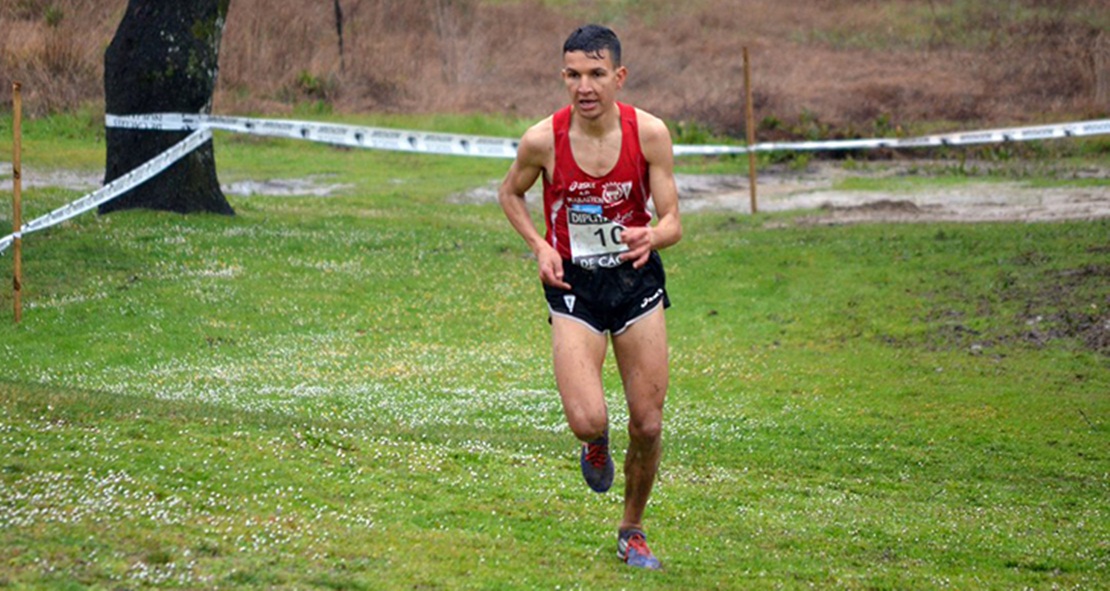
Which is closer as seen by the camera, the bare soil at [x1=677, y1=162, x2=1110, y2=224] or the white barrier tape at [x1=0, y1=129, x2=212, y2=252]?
the white barrier tape at [x1=0, y1=129, x2=212, y2=252]

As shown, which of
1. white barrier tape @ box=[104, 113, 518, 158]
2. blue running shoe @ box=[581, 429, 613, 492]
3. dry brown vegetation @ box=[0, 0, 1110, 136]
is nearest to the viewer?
blue running shoe @ box=[581, 429, 613, 492]

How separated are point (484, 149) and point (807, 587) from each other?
582 inches

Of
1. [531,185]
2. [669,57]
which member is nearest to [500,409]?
[531,185]

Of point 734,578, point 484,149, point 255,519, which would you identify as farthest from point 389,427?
point 484,149

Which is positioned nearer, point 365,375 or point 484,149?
point 365,375

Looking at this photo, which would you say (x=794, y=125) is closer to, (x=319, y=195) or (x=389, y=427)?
(x=319, y=195)

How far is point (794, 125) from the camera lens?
30719 millimetres

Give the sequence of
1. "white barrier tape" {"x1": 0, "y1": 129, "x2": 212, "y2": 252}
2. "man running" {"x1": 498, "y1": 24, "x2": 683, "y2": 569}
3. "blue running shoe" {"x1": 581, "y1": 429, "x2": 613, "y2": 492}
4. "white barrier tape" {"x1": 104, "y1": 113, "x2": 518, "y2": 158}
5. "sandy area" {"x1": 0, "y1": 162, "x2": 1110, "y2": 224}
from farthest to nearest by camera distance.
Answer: "sandy area" {"x1": 0, "y1": 162, "x2": 1110, "y2": 224} < "white barrier tape" {"x1": 104, "y1": 113, "x2": 518, "y2": 158} < "white barrier tape" {"x1": 0, "y1": 129, "x2": 212, "y2": 252} < "blue running shoe" {"x1": 581, "y1": 429, "x2": 613, "y2": 492} < "man running" {"x1": 498, "y1": 24, "x2": 683, "y2": 569}

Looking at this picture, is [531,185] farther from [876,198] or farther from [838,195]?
[838,195]

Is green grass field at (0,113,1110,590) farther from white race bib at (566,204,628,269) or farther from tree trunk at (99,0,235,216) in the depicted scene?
white race bib at (566,204,628,269)

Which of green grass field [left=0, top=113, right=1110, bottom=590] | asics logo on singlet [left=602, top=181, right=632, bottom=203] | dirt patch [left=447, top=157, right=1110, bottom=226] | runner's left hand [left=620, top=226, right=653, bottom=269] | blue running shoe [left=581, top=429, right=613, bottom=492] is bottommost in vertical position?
dirt patch [left=447, top=157, right=1110, bottom=226]

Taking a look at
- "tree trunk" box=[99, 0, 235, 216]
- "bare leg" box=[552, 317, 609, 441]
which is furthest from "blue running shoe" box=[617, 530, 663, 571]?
"tree trunk" box=[99, 0, 235, 216]

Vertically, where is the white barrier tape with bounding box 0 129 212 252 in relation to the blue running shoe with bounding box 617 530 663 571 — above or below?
above

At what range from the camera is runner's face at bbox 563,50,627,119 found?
7156 millimetres
